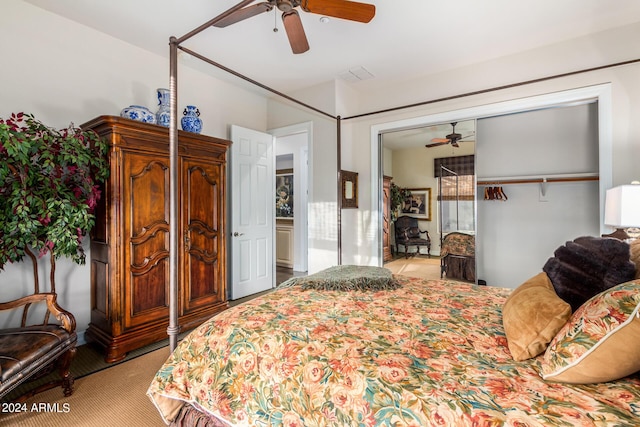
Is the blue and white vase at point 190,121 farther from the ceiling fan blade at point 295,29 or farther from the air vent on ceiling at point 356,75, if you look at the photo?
the air vent on ceiling at point 356,75

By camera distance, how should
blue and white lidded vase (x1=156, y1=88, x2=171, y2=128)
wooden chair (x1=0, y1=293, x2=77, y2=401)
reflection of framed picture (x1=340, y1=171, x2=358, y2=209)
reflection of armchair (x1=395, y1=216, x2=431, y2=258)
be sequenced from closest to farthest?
1. wooden chair (x1=0, y1=293, x2=77, y2=401)
2. blue and white lidded vase (x1=156, y1=88, x2=171, y2=128)
3. reflection of framed picture (x1=340, y1=171, x2=358, y2=209)
4. reflection of armchair (x1=395, y1=216, x2=431, y2=258)

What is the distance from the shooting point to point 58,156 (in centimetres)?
216

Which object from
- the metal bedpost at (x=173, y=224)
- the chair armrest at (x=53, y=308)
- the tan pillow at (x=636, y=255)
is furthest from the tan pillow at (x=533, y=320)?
the chair armrest at (x=53, y=308)

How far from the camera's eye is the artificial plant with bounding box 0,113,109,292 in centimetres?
197

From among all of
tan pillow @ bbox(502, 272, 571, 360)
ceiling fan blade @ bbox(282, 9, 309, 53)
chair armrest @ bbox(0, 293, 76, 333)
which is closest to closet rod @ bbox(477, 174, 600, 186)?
tan pillow @ bbox(502, 272, 571, 360)

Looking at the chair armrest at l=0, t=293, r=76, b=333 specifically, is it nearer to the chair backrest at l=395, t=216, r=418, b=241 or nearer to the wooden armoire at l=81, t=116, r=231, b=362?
the wooden armoire at l=81, t=116, r=231, b=362

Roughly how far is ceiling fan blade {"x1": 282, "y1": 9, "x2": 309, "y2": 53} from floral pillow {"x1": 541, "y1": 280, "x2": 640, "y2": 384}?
2.02 meters

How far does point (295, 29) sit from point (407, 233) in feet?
9.40

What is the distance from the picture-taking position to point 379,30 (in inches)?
108

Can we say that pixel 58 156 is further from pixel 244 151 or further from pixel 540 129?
pixel 540 129

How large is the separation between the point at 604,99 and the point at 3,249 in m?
4.85

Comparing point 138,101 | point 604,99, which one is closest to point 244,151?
point 138,101

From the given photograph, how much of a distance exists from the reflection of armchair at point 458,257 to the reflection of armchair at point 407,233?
0.33m

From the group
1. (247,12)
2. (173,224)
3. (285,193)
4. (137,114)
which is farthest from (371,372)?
(285,193)
